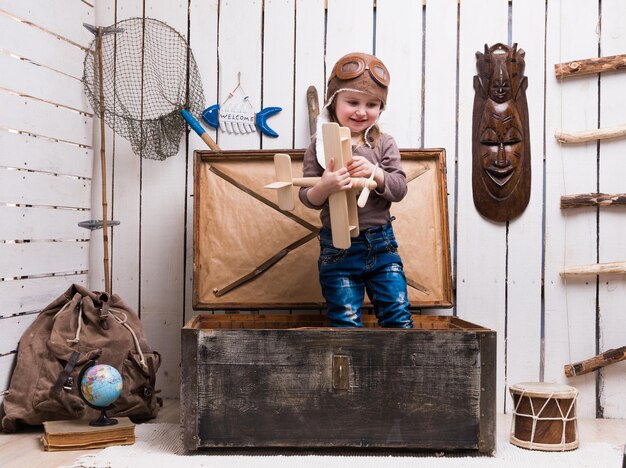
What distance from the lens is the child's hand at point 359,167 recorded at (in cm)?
232

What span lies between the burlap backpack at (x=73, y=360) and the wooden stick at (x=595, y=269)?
1.60 meters

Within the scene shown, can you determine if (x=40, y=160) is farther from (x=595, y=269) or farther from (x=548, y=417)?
(x=595, y=269)

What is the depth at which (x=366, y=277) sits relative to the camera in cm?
258

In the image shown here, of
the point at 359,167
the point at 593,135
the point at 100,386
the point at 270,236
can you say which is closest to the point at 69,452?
the point at 100,386

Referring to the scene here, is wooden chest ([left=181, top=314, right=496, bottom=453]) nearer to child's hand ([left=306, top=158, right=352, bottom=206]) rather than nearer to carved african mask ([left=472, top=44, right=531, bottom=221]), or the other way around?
child's hand ([left=306, top=158, right=352, bottom=206])

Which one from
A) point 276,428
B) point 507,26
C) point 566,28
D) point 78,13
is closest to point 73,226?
point 78,13

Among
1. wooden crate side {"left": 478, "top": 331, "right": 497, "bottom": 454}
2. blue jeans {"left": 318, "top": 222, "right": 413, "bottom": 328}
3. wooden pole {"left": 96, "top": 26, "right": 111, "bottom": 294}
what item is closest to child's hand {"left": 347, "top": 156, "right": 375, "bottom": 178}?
blue jeans {"left": 318, "top": 222, "right": 413, "bottom": 328}

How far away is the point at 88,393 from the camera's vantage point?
7.74ft

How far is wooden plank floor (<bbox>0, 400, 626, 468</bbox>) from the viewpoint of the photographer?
7.32 ft

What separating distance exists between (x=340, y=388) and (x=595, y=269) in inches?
47.5

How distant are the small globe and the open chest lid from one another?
0.59 meters

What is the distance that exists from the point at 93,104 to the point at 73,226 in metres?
0.50

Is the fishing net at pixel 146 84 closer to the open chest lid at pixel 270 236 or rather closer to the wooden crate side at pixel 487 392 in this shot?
the open chest lid at pixel 270 236

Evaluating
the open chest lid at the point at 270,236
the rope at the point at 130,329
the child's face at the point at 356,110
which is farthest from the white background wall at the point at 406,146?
the child's face at the point at 356,110
